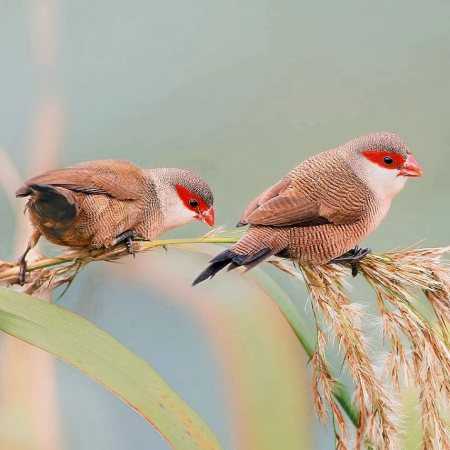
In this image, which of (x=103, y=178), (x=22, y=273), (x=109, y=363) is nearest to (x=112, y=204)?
(x=103, y=178)

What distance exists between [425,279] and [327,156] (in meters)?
0.25

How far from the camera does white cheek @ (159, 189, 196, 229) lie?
0.89 m

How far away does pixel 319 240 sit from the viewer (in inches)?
31.3

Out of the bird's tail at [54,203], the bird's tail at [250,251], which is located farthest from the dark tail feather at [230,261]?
the bird's tail at [54,203]

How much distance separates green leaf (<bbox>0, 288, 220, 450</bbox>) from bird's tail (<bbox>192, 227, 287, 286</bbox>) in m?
0.11

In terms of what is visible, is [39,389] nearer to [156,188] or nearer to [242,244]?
[156,188]

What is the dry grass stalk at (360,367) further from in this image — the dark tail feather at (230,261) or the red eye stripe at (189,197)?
the red eye stripe at (189,197)

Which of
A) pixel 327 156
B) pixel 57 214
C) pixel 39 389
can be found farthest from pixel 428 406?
pixel 39 389

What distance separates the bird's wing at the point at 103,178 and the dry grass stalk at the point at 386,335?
9cm

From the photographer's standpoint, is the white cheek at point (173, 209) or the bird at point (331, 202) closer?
the bird at point (331, 202)

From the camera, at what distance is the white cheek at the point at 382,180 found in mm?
857

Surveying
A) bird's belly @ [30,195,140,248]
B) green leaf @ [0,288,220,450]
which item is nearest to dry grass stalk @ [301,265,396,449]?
green leaf @ [0,288,220,450]

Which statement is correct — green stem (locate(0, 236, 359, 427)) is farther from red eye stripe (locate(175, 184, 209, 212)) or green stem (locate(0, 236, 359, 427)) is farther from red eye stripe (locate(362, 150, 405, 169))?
red eye stripe (locate(362, 150, 405, 169))

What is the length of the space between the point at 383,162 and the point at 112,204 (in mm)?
355
